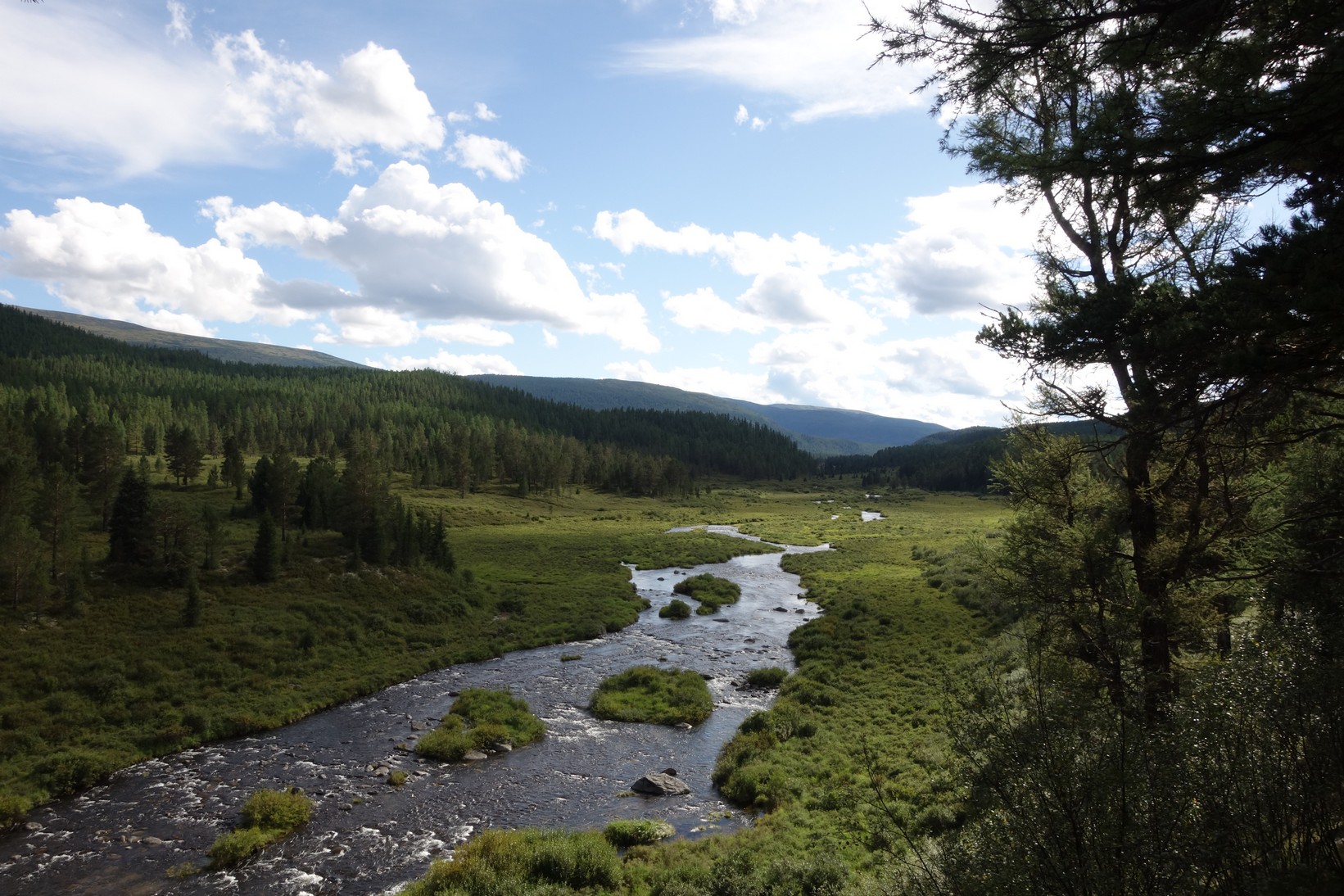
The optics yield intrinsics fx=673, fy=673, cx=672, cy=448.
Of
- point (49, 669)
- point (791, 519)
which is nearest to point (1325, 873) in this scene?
point (49, 669)

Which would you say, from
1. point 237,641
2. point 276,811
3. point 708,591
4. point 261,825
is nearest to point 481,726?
point 276,811

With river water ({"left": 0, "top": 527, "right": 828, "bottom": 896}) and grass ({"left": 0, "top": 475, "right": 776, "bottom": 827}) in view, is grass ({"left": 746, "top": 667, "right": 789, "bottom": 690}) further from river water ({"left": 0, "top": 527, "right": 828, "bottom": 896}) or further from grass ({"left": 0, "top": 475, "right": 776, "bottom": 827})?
grass ({"left": 0, "top": 475, "right": 776, "bottom": 827})

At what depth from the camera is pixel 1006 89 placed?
12.1m

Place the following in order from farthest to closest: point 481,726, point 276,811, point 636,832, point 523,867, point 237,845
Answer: point 481,726 → point 276,811 → point 636,832 → point 237,845 → point 523,867

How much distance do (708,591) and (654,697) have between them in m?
29.1

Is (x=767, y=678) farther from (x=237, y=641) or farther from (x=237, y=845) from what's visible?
(x=237, y=641)

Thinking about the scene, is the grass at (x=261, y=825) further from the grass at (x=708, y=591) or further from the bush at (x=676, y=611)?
the grass at (x=708, y=591)

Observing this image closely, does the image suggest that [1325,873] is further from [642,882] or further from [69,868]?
[69,868]

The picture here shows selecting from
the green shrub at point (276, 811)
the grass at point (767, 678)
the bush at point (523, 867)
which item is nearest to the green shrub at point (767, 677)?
the grass at point (767, 678)

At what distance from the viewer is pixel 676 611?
5634 centimetres

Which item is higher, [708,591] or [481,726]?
[708,591]

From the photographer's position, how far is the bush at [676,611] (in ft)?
184

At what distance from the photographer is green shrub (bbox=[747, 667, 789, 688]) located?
1518 inches

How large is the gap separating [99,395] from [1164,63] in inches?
8833
